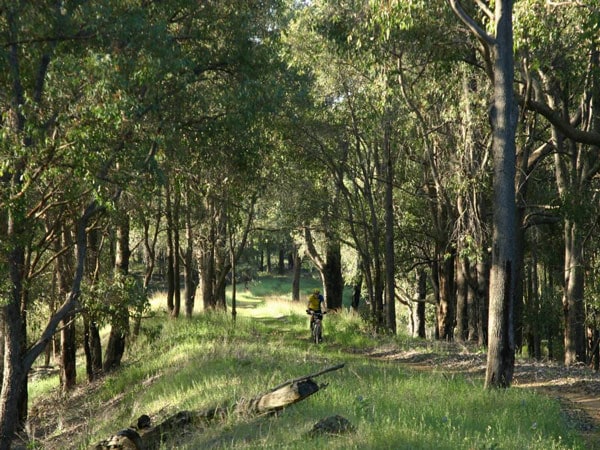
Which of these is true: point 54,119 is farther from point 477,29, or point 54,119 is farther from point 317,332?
point 317,332

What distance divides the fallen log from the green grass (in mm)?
200

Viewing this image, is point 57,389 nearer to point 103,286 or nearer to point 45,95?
point 103,286

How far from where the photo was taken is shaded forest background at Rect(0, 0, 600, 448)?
12.2 meters

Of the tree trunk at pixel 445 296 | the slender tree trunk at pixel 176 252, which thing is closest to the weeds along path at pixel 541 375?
the tree trunk at pixel 445 296

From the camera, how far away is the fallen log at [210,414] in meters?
7.99

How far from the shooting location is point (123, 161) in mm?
13922

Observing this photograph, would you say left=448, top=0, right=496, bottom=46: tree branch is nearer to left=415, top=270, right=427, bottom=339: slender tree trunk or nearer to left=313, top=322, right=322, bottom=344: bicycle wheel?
left=313, top=322, right=322, bottom=344: bicycle wheel

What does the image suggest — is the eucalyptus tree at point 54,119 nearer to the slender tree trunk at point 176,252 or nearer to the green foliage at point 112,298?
the green foliage at point 112,298

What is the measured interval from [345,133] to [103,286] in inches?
547

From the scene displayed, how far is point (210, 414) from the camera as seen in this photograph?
936cm

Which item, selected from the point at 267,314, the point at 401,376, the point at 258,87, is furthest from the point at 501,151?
the point at 267,314

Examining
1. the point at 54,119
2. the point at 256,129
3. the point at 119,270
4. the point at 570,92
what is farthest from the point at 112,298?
the point at 570,92

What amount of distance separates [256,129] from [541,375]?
9852 millimetres

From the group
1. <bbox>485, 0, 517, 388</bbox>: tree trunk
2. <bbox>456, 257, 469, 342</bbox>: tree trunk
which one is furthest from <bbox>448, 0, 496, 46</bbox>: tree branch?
<bbox>456, 257, 469, 342</bbox>: tree trunk
